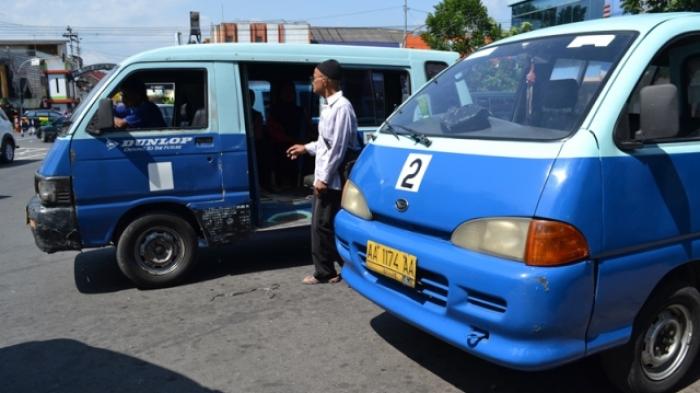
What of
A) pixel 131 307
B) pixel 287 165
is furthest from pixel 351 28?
pixel 131 307

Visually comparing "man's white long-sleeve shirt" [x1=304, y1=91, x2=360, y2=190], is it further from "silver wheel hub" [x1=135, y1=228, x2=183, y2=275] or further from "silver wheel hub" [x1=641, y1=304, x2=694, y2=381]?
"silver wheel hub" [x1=641, y1=304, x2=694, y2=381]

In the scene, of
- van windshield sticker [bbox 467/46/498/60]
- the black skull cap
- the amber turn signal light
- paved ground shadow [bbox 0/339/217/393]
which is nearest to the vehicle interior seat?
the amber turn signal light

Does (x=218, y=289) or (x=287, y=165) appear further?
(x=287, y=165)

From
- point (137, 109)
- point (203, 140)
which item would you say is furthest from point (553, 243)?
point (137, 109)

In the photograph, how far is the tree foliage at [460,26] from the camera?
23547 mm

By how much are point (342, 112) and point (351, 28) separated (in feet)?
147

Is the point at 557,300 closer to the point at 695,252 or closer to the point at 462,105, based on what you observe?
the point at 695,252

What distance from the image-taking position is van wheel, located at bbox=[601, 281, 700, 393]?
2834mm

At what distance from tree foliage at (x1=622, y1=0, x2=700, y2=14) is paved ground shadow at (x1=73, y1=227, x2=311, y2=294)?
529cm

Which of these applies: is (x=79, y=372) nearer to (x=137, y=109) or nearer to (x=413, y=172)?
(x=413, y=172)

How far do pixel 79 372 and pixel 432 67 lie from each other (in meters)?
4.34

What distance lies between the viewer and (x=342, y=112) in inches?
181

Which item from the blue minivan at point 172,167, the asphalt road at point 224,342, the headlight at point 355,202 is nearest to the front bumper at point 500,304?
the headlight at point 355,202

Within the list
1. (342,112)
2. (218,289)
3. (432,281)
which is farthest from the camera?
(218,289)
